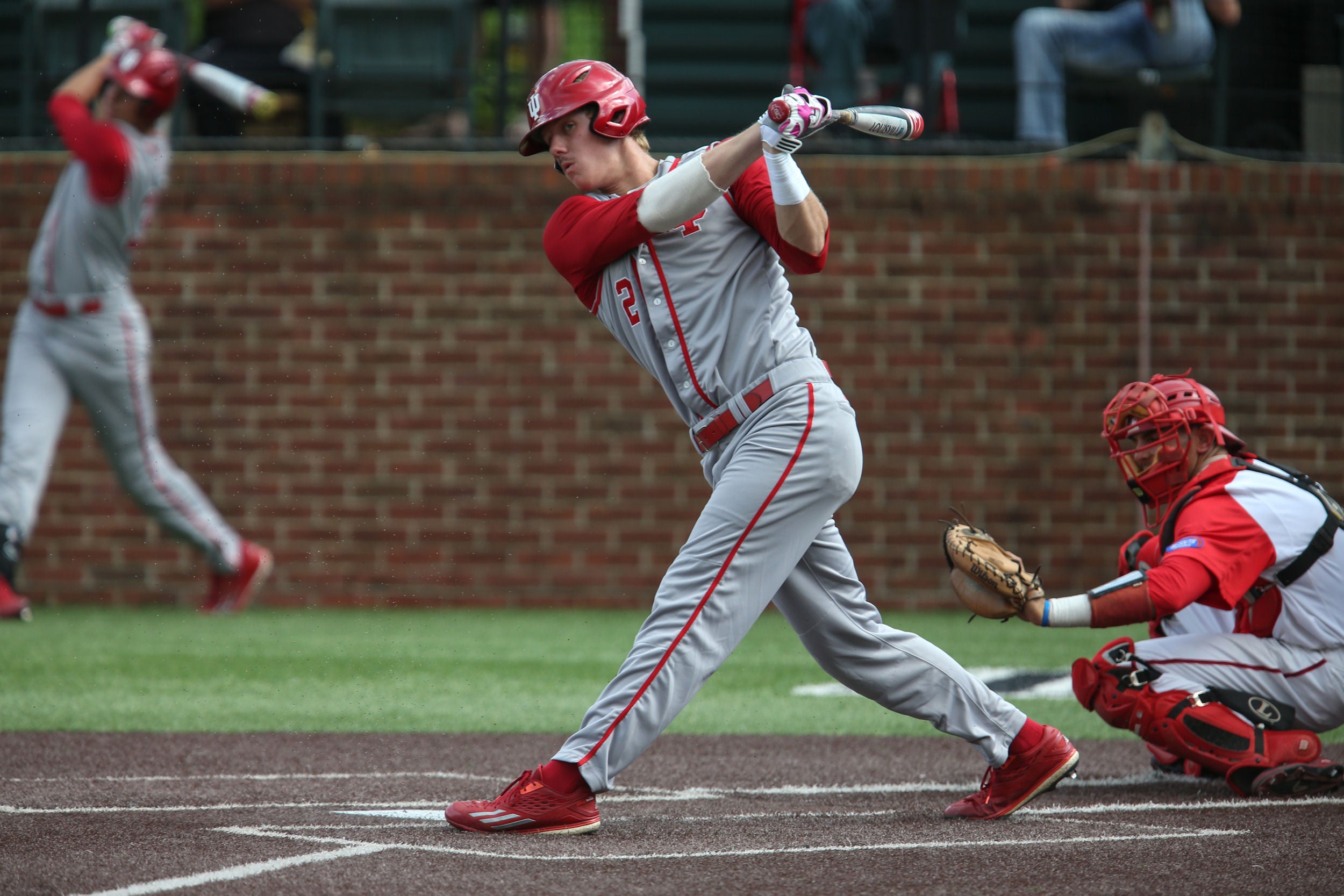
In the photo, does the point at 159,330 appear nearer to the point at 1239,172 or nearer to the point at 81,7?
the point at 81,7

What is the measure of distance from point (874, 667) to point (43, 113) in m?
8.40

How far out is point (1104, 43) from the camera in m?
10.5

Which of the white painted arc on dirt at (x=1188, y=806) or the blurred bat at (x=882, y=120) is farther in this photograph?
the white painted arc on dirt at (x=1188, y=806)

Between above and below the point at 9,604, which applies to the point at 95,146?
above

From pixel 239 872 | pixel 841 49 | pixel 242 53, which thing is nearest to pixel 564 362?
pixel 841 49

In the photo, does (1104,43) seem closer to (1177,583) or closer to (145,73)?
(145,73)

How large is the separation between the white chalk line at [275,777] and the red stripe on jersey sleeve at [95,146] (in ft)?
17.9

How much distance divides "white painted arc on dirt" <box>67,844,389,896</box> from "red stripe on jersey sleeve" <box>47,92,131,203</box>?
675cm

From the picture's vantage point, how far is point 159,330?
10297mm

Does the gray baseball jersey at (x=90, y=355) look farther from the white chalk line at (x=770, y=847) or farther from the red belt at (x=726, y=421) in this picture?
the red belt at (x=726, y=421)

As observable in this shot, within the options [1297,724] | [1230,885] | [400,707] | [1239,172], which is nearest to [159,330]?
[400,707]

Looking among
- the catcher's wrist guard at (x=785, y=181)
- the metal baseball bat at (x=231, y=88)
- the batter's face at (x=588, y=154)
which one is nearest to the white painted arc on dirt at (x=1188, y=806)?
the catcher's wrist guard at (x=785, y=181)

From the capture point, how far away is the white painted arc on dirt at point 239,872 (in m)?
3.37

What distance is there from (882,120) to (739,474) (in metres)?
0.99
